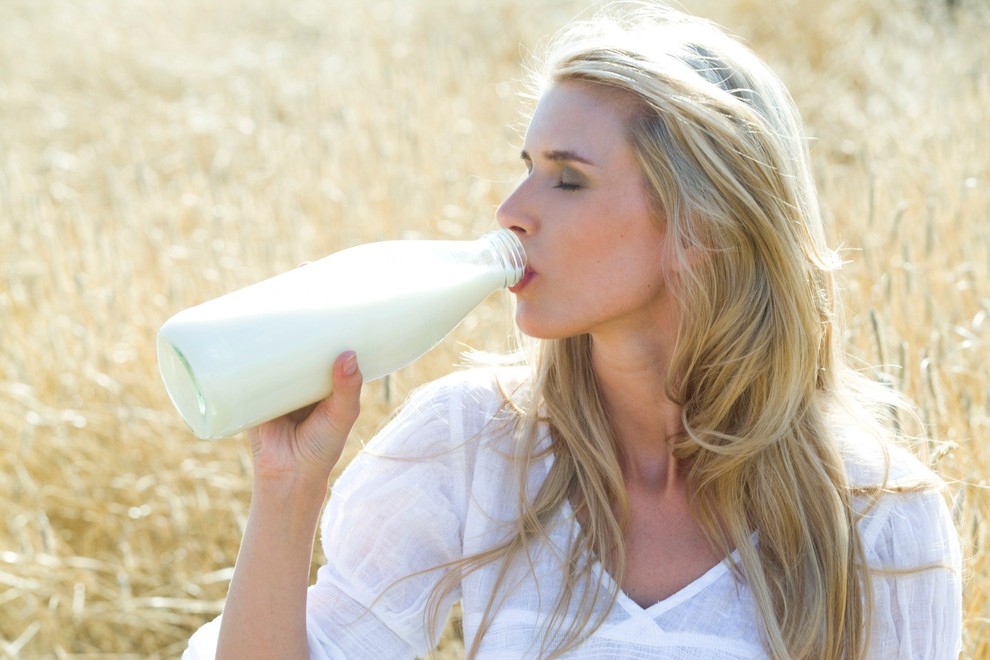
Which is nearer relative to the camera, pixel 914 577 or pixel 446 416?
pixel 914 577

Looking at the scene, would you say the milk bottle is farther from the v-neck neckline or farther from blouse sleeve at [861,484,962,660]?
blouse sleeve at [861,484,962,660]

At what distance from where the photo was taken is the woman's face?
5.36 ft

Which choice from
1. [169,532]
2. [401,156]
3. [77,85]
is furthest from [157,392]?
[77,85]

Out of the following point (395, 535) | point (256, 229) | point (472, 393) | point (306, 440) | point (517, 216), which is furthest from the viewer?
point (256, 229)

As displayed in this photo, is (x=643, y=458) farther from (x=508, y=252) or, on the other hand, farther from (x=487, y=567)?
(x=508, y=252)

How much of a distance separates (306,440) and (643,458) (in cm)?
60

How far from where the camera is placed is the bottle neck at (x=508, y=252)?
158 centimetres

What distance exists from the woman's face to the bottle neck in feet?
0.08

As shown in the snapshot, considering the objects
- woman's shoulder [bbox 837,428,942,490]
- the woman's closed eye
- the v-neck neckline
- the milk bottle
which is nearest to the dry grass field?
woman's shoulder [bbox 837,428,942,490]

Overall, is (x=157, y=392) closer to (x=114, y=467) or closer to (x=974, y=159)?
(x=114, y=467)

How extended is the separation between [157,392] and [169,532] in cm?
45

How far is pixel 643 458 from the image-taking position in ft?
6.07

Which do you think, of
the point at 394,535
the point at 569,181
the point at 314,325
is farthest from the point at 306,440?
the point at 569,181

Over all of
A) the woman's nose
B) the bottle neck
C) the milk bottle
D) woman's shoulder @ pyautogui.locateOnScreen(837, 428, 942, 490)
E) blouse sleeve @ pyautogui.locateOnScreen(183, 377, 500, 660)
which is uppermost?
the woman's nose
